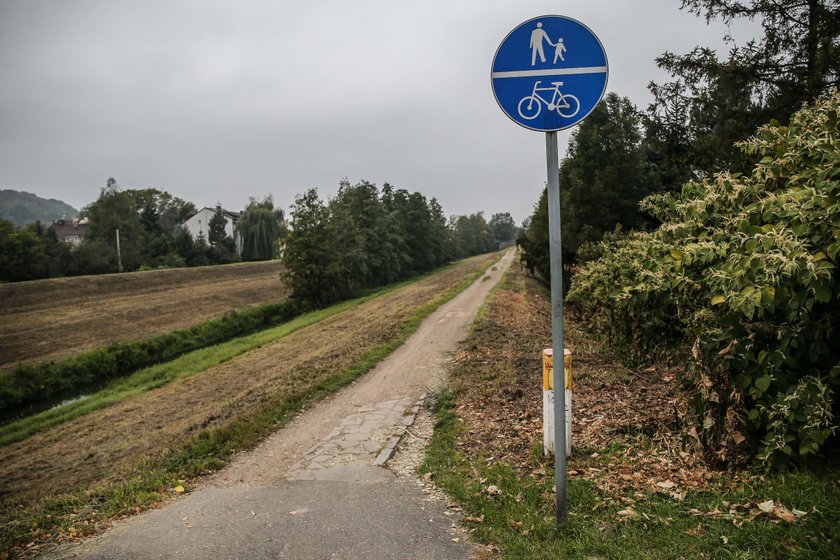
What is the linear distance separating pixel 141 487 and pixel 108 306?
35623mm

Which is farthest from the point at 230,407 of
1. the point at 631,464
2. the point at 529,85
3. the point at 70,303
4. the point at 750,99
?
the point at 70,303

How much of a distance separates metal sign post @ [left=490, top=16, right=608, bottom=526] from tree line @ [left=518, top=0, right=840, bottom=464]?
4.94 ft

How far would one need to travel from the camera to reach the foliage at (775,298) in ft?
11.3

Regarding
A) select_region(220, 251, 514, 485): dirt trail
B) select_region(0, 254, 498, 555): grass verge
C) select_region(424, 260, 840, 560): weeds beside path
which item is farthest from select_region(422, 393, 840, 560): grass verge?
select_region(0, 254, 498, 555): grass verge

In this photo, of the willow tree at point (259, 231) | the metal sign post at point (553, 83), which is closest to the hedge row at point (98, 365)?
the metal sign post at point (553, 83)

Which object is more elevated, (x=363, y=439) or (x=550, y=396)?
(x=550, y=396)

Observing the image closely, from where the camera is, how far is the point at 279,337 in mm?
24078

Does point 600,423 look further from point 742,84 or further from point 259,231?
point 259,231

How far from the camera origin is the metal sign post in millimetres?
3418

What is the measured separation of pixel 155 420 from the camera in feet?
42.7

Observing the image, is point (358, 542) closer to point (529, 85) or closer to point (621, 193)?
point (529, 85)

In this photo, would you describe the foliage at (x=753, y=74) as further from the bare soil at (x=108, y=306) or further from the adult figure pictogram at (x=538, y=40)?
the bare soil at (x=108, y=306)

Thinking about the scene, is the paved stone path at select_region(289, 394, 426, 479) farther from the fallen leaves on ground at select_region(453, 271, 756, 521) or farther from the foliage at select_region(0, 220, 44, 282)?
the foliage at select_region(0, 220, 44, 282)

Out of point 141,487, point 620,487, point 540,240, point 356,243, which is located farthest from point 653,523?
point 356,243
